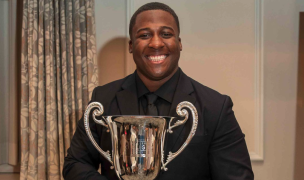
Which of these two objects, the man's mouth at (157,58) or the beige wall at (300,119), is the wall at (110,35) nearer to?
the man's mouth at (157,58)

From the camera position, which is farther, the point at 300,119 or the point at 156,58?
the point at 300,119

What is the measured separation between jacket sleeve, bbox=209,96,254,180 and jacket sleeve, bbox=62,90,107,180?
48cm

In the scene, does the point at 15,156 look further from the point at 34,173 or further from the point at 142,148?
the point at 142,148

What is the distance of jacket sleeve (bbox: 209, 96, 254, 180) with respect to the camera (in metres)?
1.35

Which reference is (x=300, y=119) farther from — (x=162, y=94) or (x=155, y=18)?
(x=155, y=18)

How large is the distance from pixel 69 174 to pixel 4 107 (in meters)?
1.07

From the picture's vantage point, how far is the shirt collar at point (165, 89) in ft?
4.76

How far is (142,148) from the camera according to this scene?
3.92 ft

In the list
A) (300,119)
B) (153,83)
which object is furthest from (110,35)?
(300,119)

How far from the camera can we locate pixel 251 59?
83.3 inches

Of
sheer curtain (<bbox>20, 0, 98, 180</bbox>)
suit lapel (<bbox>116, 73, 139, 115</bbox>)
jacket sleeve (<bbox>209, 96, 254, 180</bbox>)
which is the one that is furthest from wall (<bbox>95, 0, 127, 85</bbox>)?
jacket sleeve (<bbox>209, 96, 254, 180</bbox>)

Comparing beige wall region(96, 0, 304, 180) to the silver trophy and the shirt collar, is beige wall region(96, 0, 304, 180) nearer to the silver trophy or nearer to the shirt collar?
the shirt collar

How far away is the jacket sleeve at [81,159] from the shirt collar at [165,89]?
0.84 feet

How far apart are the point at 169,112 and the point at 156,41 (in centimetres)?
30
